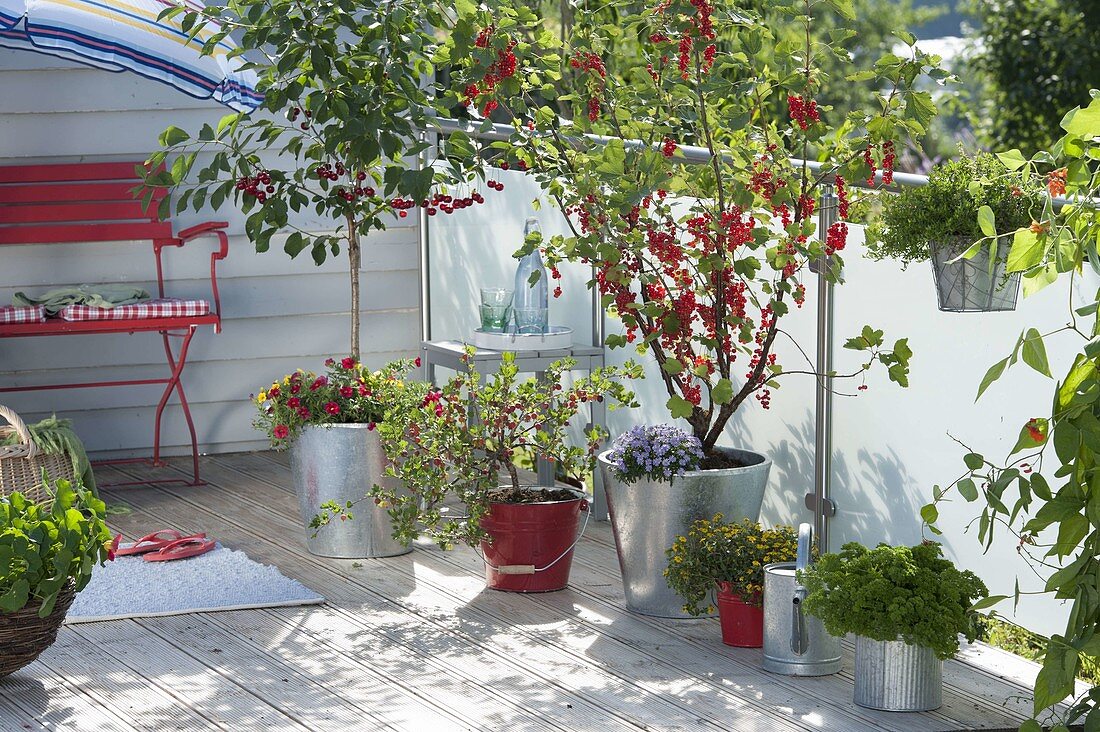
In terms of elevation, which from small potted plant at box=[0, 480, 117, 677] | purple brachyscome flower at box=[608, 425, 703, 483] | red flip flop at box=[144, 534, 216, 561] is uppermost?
purple brachyscome flower at box=[608, 425, 703, 483]

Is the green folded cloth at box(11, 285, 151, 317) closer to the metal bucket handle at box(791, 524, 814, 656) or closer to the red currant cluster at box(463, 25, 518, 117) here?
the red currant cluster at box(463, 25, 518, 117)

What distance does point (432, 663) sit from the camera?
327cm

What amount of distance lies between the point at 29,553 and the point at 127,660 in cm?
45

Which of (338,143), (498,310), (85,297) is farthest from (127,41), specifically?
(498,310)

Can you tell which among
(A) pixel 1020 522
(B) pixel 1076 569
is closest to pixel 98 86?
(A) pixel 1020 522

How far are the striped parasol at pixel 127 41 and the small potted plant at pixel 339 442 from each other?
94cm

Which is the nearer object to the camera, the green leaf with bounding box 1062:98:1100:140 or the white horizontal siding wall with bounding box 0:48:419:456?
the green leaf with bounding box 1062:98:1100:140

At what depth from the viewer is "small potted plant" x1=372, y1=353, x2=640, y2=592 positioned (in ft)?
12.2

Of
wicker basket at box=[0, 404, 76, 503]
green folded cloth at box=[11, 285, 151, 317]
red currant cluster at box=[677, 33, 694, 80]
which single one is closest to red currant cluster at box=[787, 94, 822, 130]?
red currant cluster at box=[677, 33, 694, 80]

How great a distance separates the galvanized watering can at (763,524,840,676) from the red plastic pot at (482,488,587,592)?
0.68 m

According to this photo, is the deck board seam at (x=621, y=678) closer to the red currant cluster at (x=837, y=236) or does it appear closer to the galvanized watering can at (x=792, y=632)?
the galvanized watering can at (x=792, y=632)

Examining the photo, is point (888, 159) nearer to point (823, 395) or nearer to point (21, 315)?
point (823, 395)

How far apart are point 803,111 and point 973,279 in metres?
0.61

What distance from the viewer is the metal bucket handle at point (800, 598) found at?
10.2ft
